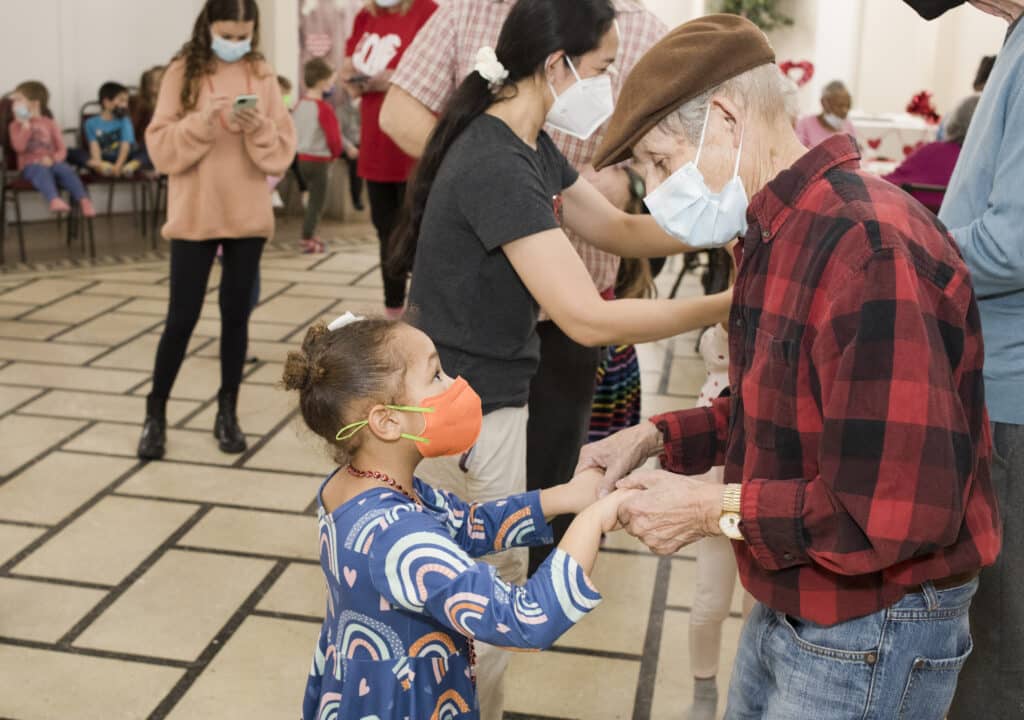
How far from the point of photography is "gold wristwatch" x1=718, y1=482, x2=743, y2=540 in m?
1.54

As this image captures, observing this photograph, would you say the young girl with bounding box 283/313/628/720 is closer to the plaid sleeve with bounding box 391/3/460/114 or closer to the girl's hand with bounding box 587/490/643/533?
the girl's hand with bounding box 587/490/643/533

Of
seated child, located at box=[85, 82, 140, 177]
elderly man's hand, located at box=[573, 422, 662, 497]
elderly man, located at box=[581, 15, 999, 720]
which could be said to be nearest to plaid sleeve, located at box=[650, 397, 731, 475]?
elderly man's hand, located at box=[573, 422, 662, 497]

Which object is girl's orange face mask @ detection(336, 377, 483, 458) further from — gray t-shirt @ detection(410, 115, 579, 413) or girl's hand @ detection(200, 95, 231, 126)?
girl's hand @ detection(200, 95, 231, 126)

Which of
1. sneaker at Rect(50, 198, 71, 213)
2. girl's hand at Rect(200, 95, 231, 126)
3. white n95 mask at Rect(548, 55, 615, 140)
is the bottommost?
sneaker at Rect(50, 198, 71, 213)

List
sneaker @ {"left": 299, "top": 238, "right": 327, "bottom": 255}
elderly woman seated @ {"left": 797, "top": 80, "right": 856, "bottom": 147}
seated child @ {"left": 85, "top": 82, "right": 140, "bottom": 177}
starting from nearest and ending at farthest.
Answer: elderly woman seated @ {"left": 797, "top": 80, "right": 856, "bottom": 147}
sneaker @ {"left": 299, "top": 238, "right": 327, "bottom": 255}
seated child @ {"left": 85, "top": 82, "right": 140, "bottom": 177}

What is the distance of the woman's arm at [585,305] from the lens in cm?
228

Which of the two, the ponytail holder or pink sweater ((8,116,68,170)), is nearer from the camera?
the ponytail holder

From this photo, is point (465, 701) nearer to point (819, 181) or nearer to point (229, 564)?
point (819, 181)

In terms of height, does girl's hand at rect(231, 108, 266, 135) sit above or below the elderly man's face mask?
below

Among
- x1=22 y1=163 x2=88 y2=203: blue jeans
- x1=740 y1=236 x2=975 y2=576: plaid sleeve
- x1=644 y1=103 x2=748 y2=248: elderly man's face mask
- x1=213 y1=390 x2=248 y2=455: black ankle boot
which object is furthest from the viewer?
x1=22 y1=163 x2=88 y2=203: blue jeans

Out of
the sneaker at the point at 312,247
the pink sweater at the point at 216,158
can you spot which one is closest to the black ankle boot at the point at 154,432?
the pink sweater at the point at 216,158

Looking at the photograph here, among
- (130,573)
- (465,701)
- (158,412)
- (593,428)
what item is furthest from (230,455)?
(465,701)

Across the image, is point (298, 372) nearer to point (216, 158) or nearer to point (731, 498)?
point (731, 498)

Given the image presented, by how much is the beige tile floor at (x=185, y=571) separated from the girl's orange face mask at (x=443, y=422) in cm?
23
